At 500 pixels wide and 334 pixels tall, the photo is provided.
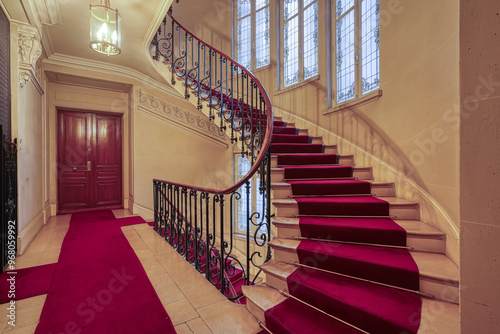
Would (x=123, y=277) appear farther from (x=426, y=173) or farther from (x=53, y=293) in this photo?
(x=426, y=173)

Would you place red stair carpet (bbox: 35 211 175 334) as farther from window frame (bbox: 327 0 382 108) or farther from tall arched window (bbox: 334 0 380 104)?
tall arched window (bbox: 334 0 380 104)

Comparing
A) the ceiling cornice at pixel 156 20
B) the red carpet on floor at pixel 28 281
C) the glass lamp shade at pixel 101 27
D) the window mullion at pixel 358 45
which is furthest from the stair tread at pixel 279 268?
the ceiling cornice at pixel 156 20

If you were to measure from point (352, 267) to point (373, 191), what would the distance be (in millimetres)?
1293

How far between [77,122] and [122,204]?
206 centimetres

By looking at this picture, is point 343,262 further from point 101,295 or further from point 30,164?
point 30,164

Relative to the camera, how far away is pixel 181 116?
5.79m

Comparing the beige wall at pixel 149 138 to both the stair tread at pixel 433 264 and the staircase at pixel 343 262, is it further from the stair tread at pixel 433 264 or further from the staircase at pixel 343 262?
the stair tread at pixel 433 264

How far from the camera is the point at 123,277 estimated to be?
2.33 m

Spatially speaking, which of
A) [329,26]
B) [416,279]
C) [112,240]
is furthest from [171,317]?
[329,26]

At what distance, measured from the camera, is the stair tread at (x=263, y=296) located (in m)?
1.70

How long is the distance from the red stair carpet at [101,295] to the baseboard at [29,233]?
16.0 inches

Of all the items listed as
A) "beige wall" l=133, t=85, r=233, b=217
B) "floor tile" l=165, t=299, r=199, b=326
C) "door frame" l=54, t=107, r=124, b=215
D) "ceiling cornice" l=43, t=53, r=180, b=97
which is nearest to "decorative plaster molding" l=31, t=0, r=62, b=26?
"ceiling cornice" l=43, t=53, r=180, b=97

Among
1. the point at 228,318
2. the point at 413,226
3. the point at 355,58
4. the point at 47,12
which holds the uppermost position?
the point at 47,12


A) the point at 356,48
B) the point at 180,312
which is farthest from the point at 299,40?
the point at 180,312
